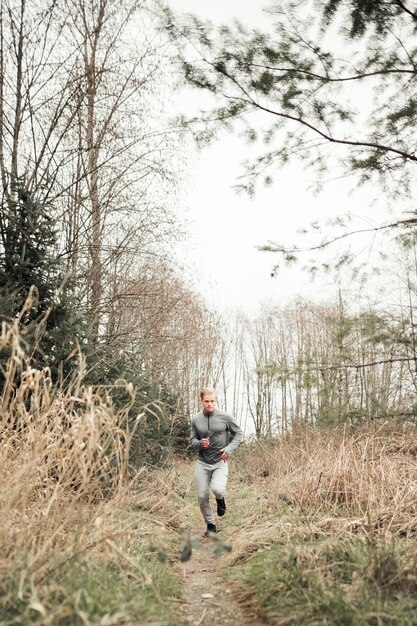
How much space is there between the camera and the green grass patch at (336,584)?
9.68 feet

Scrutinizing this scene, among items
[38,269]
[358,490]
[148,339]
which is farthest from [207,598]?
[148,339]

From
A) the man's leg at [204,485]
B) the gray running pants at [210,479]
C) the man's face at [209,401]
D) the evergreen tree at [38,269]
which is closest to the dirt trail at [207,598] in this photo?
the man's leg at [204,485]

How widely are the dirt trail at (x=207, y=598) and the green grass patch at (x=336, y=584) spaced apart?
0.15 m

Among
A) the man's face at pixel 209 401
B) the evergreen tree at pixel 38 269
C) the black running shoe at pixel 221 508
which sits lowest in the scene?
the black running shoe at pixel 221 508

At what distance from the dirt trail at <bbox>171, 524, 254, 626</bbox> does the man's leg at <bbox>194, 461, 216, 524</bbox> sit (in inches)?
48.2

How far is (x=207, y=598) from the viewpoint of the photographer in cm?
410

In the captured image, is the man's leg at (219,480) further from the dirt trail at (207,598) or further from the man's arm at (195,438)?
the dirt trail at (207,598)

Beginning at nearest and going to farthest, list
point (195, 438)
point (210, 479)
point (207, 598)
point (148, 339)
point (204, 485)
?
point (207, 598)
point (204, 485)
point (210, 479)
point (195, 438)
point (148, 339)

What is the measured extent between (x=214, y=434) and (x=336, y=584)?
3949 millimetres

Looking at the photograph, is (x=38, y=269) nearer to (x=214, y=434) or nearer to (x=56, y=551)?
(x=214, y=434)

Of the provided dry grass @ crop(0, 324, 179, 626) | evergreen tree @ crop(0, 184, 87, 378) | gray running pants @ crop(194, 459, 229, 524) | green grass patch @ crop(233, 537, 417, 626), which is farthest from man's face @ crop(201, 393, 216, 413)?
dry grass @ crop(0, 324, 179, 626)

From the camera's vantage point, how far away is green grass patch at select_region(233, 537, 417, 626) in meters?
2.95

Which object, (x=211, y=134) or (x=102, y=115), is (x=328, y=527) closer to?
(x=211, y=134)

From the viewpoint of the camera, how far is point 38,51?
943 centimetres
